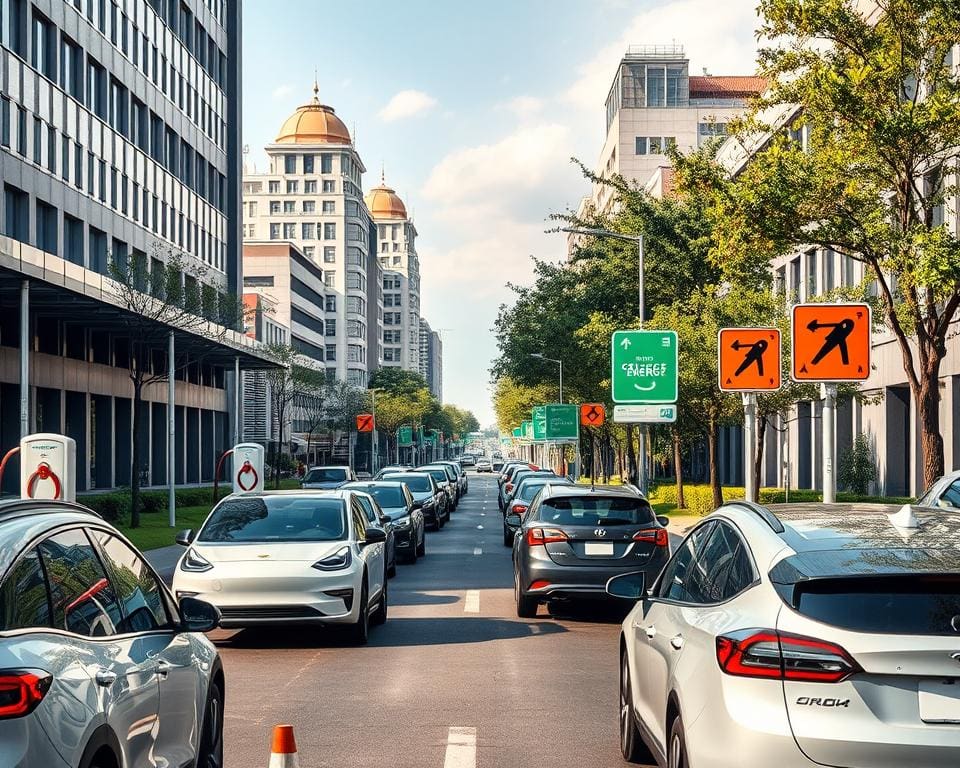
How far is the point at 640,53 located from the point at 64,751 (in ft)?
339

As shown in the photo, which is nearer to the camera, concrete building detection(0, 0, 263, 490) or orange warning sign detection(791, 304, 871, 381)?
orange warning sign detection(791, 304, 871, 381)

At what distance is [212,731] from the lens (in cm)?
657

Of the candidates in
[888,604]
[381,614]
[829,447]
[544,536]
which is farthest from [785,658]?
[544,536]

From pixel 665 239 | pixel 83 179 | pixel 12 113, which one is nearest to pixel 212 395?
pixel 83 179

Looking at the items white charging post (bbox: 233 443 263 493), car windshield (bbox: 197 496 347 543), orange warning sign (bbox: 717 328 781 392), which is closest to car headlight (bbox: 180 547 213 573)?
car windshield (bbox: 197 496 347 543)

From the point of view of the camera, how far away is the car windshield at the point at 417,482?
1390 inches

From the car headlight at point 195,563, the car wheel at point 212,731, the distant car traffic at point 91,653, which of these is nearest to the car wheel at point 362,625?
the car headlight at point 195,563

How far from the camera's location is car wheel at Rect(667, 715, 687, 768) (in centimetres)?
555

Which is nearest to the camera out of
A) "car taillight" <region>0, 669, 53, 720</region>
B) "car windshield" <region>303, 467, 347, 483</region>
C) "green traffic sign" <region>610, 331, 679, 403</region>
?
"car taillight" <region>0, 669, 53, 720</region>

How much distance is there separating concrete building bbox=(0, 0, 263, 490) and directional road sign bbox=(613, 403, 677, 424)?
12.6 m

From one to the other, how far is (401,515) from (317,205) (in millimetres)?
141545

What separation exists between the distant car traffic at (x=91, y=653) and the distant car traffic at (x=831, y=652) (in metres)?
2.16

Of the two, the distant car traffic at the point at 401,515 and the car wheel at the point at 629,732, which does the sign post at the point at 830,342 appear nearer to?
the car wheel at the point at 629,732

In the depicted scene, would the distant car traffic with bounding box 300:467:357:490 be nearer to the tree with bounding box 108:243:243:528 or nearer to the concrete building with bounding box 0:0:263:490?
the tree with bounding box 108:243:243:528
